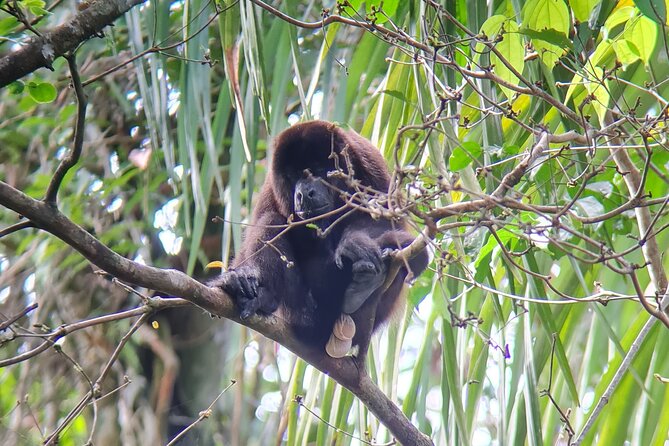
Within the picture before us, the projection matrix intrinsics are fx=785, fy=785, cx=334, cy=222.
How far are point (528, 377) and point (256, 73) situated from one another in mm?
1108

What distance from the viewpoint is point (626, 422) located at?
2279 millimetres

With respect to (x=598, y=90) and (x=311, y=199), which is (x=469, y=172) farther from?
(x=311, y=199)

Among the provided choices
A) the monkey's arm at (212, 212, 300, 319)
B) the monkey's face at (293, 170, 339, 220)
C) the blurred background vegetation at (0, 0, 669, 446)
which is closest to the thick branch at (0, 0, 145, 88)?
the blurred background vegetation at (0, 0, 669, 446)

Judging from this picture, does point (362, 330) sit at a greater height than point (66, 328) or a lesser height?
greater

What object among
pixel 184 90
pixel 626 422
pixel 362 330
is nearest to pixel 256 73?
pixel 184 90

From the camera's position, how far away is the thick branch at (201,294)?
5.04 feet

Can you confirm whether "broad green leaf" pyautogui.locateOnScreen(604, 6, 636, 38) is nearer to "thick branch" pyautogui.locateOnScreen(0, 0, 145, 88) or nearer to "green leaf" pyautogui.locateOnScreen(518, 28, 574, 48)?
"green leaf" pyautogui.locateOnScreen(518, 28, 574, 48)

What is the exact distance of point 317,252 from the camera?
10.3 feet

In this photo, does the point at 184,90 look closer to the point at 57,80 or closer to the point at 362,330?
the point at 362,330

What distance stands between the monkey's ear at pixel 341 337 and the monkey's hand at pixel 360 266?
0.16 feet

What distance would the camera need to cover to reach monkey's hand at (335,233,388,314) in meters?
2.55

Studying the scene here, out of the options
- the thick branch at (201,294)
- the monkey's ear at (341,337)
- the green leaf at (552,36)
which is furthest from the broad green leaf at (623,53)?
the monkey's ear at (341,337)

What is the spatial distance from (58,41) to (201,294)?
688 millimetres

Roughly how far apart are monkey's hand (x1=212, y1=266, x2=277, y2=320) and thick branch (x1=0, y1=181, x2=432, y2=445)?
6 cm
